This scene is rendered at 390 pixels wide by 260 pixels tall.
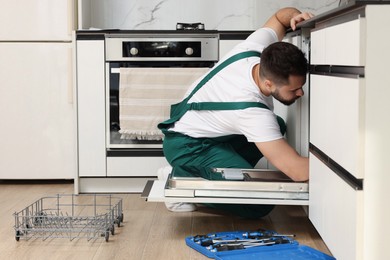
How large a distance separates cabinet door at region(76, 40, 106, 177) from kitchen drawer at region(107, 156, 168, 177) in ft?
0.14

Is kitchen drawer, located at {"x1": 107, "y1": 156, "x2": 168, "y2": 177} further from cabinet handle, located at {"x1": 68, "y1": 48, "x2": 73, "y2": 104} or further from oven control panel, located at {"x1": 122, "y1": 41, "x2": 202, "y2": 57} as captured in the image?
oven control panel, located at {"x1": 122, "y1": 41, "x2": 202, "y2": 57}

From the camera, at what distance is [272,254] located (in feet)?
8.50

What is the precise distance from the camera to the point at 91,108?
3.97 meters

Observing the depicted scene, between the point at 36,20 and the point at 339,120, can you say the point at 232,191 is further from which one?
the point at 36,20

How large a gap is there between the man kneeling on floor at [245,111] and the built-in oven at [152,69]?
0.36 m

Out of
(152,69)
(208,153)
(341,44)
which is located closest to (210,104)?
(208,153)

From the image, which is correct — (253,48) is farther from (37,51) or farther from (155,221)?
(37,51)

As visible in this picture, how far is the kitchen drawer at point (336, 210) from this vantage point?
6.36ft

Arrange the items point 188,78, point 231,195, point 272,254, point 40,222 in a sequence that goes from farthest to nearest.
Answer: point 188,78, point 40,222, point 231,195, point 272,254

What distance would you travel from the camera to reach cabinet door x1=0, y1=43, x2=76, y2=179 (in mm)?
4145

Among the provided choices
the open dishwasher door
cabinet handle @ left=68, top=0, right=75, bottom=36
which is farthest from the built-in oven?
the open dishwasher door

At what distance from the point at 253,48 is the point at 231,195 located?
0.71 meters

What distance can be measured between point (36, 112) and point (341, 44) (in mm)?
2470

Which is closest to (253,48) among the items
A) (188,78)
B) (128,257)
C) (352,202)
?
(188,78)
